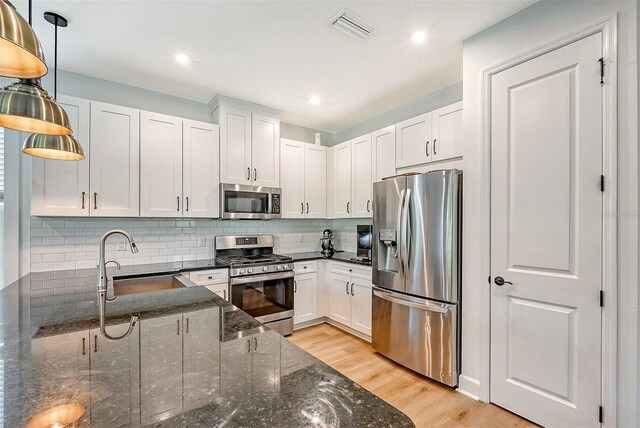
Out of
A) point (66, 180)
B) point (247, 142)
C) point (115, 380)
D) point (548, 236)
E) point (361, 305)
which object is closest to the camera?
point (115, 380)

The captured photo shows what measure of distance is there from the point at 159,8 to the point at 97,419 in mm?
2282

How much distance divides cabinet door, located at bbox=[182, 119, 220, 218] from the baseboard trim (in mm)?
2765

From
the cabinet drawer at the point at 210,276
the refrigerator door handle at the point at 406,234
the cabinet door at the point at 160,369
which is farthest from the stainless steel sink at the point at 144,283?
the refrigerator door handle at the point at 406,234

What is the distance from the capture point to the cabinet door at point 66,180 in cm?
231

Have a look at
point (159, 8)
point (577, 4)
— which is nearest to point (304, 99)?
point (159, 8)

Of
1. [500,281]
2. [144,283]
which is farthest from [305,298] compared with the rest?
[500,281]

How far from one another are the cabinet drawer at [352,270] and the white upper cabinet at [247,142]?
1270 millimetres

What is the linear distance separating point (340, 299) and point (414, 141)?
2.02 metres

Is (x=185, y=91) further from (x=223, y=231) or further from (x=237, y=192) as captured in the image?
(x=223, y=231)

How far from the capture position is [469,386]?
86.4 inches

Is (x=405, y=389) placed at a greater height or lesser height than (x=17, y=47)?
lesser

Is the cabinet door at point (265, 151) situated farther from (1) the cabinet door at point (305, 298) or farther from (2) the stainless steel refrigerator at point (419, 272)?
(2) the stainless steel refrigerator at point (419, 272)

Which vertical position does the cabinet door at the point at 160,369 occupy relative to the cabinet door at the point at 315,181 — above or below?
below

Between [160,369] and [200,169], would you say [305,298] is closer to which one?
[200,169]
